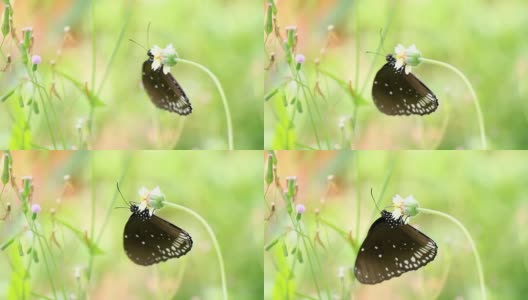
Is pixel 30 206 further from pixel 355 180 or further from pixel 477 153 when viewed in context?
pixel 477 153

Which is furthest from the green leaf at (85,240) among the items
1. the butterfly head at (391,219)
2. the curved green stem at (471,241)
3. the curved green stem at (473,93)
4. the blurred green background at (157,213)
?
the curved green stem at (473,93)

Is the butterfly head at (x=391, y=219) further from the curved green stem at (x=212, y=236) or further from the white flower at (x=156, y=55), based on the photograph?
the white flower at (x=156, y=55)

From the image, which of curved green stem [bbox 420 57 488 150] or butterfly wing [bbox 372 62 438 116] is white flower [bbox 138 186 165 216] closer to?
butterfly wing [bbox 372 62 438 116]

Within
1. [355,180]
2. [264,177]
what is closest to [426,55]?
[355,180]

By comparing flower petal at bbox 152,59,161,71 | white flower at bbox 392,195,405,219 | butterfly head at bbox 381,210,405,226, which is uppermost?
flower petal at bbox 152,59,161,71

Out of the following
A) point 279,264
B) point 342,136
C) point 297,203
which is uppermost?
point 342,136

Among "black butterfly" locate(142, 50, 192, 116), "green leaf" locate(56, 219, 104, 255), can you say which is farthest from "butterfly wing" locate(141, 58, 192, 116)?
"green leaf" locate(56, 219, 104, 255)
